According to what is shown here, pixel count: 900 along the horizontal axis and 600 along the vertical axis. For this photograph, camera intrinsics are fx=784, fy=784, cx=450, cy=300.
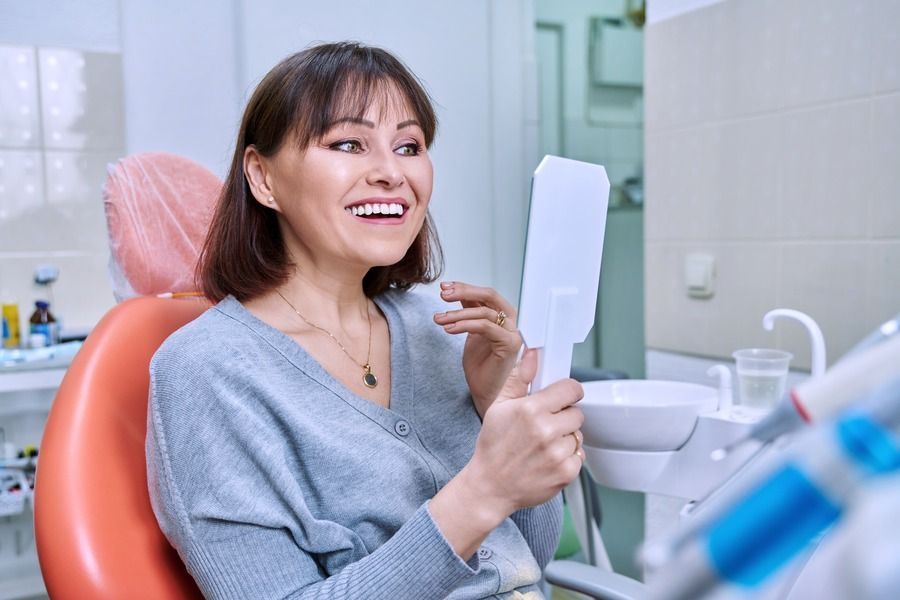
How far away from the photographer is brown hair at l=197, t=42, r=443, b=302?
95cm

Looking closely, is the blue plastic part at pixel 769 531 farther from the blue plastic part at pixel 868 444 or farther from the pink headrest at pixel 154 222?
the pink headrest at pixel 154 222

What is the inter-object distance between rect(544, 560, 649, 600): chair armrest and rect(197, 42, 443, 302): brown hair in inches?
21.1

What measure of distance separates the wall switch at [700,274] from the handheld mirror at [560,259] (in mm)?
1080

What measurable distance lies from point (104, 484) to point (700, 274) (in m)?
1.35

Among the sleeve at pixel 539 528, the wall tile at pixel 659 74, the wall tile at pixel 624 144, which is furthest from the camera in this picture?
the wall tile at pixel 624 144

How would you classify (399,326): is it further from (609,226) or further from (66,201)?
(609,226)

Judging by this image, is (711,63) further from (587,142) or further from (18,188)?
(18,188)

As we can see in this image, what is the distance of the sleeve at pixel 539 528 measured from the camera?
109 cm

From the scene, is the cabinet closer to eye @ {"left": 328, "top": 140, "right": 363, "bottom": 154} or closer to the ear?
the ear

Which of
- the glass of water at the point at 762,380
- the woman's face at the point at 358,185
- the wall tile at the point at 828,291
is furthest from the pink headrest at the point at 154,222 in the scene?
the wall tile at the point at 828,291

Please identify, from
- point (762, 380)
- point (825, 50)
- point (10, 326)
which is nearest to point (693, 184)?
point (825, 50)

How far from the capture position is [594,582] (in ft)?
3.26

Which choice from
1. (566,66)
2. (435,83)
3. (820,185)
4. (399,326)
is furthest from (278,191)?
(566,66)

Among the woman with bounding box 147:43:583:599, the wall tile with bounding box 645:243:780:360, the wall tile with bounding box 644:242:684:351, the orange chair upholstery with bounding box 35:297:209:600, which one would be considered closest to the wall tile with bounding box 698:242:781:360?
the wall tile with bounding box 645:243:780:360
